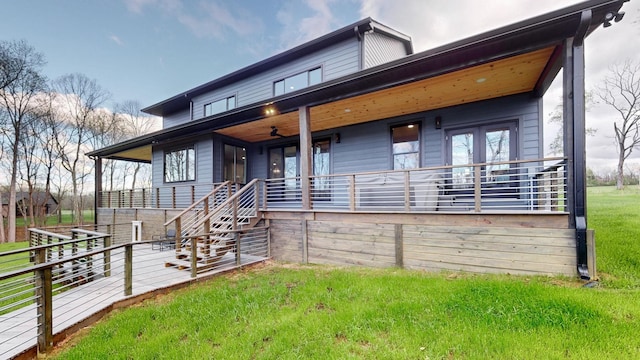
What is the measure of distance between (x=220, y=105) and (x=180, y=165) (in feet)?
10.7

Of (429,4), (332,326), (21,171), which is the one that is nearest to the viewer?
(332,326)

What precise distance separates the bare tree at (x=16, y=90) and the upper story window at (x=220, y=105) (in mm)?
11865

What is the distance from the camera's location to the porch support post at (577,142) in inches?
148

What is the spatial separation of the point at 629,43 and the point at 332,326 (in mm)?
21566

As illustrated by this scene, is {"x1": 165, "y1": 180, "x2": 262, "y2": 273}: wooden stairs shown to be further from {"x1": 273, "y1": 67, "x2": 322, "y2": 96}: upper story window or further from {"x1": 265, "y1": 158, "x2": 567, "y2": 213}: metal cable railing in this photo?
{"x1": 273, "y1": 67, "x2": 322, "y2": 96}: upper story window

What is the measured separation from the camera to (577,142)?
3770mm

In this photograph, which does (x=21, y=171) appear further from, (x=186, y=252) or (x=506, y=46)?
(x=506, y=46)

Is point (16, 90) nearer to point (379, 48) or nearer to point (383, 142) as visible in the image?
point (379, 48)

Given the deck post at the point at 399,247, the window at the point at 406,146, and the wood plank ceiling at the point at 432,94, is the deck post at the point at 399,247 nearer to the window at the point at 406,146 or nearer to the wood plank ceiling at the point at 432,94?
the window at the point at 406,146

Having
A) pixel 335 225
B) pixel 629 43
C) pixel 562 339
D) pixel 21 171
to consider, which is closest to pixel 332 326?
pixel 562 339

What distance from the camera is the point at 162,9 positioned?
49.6 feet

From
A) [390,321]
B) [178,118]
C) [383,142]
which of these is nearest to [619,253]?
[390,321]

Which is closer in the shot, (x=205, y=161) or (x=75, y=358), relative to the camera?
(x=75, y=358)

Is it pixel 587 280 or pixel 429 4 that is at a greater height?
pixel 429 4
